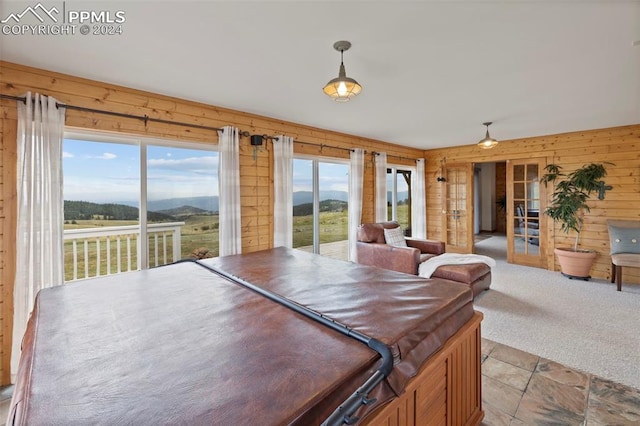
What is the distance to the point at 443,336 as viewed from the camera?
4.19 ft

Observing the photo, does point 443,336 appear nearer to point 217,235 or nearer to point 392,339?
point 392,339

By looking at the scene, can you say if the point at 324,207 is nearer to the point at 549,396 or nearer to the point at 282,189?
the point at 282,189

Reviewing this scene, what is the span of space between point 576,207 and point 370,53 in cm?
461

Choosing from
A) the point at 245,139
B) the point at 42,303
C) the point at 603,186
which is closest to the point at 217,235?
the point at 245,139

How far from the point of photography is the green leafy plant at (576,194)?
4.37m

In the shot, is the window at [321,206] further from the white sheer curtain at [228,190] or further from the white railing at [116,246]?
the white railing at [116,246]

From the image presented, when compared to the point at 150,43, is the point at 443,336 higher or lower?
lower

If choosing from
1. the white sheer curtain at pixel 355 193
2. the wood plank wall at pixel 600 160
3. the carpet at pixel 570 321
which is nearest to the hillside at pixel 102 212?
the white sheer curtain at pixel 355 193

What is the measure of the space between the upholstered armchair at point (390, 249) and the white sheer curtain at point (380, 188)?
46 cm

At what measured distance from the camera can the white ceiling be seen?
165 centimetres

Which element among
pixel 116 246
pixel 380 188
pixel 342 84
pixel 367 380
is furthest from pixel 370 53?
pixel 116 246

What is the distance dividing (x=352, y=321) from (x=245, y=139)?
3020 millimetres

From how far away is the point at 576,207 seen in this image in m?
4.48

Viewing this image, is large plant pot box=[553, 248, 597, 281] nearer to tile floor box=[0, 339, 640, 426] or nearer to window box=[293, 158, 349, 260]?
tile floor box=[0, 339, 640, 426]
